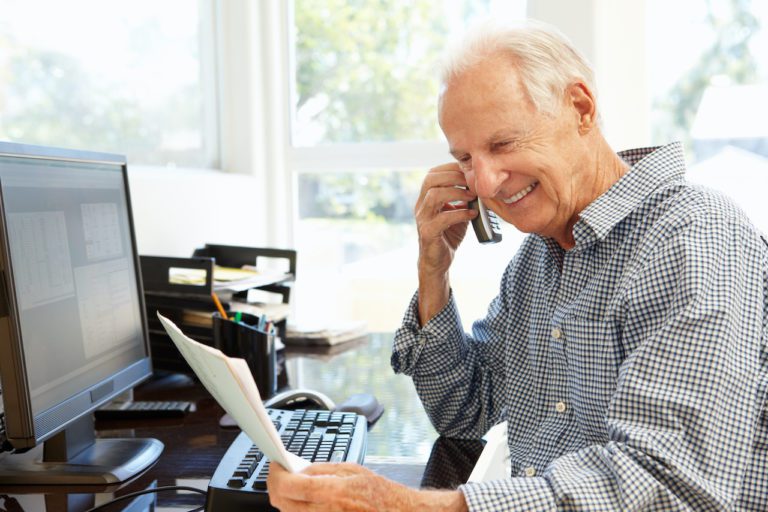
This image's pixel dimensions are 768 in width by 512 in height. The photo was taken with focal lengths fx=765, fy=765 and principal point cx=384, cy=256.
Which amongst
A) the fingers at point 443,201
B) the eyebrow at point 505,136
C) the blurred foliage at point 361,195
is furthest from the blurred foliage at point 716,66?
the eyebrow at point 505,136

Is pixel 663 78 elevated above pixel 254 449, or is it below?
above

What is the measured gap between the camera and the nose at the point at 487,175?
1135mm

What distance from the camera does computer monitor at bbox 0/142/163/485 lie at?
0.96 metres

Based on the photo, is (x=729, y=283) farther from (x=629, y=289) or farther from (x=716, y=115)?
(x=716, y=115)

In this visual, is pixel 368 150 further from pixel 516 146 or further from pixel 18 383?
→ pixel 18 383

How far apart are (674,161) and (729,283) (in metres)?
0.28

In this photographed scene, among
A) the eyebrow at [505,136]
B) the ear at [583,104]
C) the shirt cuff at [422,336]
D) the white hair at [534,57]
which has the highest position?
the white hair at [534,57]

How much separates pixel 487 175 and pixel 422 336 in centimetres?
34

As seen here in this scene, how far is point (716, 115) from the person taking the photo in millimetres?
2400

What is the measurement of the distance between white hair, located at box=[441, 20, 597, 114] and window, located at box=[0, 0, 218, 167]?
1.09 metres

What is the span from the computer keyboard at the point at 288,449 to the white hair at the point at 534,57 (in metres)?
0.54

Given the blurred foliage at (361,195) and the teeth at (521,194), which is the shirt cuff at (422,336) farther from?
the blurred foliage at (361,195)

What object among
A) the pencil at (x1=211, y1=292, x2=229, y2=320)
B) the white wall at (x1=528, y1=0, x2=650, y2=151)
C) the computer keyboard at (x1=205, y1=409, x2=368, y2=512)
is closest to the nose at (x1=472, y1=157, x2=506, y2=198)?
the computer keyboard at (x1=205, y1=409, x2=368, y2=512)

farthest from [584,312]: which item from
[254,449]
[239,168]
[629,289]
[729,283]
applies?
[239,168]
